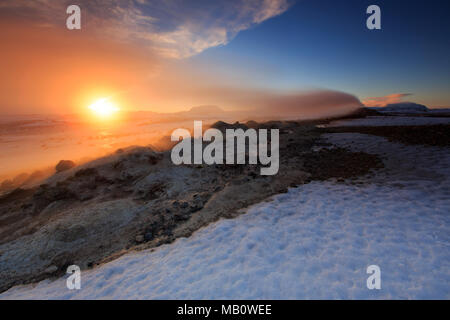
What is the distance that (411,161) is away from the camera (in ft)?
36.6

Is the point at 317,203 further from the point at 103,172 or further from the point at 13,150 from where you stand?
the point at 13,150

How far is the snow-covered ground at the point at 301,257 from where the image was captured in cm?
389

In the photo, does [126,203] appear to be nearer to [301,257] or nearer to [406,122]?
[301,257]

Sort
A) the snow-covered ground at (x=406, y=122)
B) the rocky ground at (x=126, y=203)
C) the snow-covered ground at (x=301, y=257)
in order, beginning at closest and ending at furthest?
the snow-covered ground at (x=301, y=257), the rocky ground at (x=126, y=203), the snow-covered ground at (x=406, y=122)

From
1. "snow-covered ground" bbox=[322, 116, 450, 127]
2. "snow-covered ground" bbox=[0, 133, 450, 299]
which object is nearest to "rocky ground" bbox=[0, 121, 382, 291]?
"snow-covered ground" bbox=[0, 133, 450, 299]

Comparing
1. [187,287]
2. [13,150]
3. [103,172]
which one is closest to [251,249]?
[187,287]

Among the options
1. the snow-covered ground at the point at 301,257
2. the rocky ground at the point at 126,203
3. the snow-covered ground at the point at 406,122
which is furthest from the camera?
the snow-covered ground at the point at 406,122

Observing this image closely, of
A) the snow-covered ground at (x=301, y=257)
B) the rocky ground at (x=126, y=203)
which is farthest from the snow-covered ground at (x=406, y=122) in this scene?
the snow-covered ground at (x=301, y=257)

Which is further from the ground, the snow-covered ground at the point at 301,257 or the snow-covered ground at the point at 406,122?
the snow-covered ground at the point at 406,122

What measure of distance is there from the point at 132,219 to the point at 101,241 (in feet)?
4.53

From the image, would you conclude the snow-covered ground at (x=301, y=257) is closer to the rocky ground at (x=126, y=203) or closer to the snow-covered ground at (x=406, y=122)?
the rocky ground at (x=126, y=203)

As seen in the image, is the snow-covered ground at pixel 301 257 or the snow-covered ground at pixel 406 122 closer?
the snow-covered ground at pixel 301 257

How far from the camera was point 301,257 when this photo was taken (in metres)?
4.75

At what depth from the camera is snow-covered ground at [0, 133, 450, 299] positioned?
3887 millimetres
